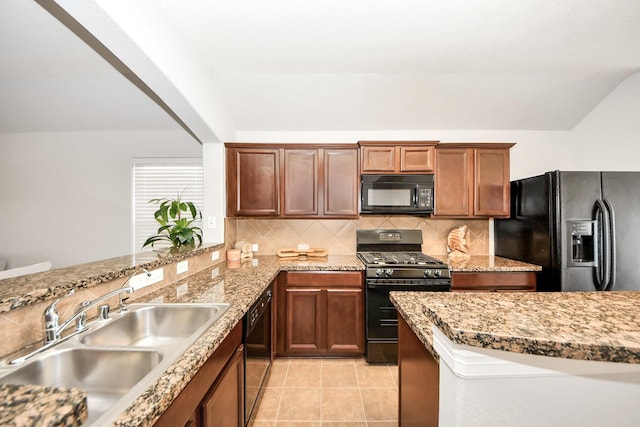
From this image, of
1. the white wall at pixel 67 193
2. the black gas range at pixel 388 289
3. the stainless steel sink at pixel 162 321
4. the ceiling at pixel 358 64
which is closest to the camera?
the stainless steel sink at pixel 162 321

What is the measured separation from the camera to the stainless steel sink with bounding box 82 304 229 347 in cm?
131

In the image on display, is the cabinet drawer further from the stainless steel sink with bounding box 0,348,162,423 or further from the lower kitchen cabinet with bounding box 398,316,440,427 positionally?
the stainless steel sink with bounding box 0,348,162,423

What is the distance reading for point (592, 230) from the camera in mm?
2252

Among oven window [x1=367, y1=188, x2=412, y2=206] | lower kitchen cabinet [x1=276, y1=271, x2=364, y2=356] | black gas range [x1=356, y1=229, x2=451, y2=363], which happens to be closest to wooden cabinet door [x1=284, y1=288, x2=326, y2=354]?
lower kitchen cabinet [x1=276, y1=271, x2=364, y2=356]

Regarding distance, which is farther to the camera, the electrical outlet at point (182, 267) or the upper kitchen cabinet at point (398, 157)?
the upper kitchen cabinet at point (398, 157)

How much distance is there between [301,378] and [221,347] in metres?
1.40

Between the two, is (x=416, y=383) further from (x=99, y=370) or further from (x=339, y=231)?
(x=339, y=231)

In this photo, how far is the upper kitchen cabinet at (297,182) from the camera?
113 inches

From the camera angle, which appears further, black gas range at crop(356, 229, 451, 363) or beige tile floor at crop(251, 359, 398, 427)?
black gas range at crop(356, 229, 451, 363)

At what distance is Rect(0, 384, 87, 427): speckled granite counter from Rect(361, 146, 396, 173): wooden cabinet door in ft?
8.71

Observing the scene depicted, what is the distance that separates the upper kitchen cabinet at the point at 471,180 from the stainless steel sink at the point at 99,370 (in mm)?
2740

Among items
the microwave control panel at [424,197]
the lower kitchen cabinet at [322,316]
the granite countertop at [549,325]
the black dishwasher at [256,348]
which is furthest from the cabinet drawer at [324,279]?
the granite countertop at [549,325]

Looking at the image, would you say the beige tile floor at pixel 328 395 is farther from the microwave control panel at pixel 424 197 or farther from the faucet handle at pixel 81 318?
the microwave control panel at pixel 424 197

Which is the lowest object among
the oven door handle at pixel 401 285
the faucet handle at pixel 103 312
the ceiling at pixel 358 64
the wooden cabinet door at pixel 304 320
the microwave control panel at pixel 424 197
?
the wooden cabinet door at pixel 304 320
